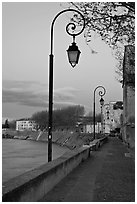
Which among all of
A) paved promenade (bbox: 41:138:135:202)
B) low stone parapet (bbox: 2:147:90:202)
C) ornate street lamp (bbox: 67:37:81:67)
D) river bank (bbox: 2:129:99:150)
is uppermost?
ornate street lamp (bbox: 67:37:81:67)

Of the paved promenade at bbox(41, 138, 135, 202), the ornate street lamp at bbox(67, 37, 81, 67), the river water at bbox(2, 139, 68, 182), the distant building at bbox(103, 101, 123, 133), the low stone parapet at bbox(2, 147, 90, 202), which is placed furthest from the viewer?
the distant building at bbox(103, 101, 123, 133)

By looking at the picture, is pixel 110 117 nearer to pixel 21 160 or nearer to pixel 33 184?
pixel 21 160

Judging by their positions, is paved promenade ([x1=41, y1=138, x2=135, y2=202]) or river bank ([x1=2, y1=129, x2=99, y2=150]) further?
river bank ([x1=2, y1=129, x2=99, y2=150])

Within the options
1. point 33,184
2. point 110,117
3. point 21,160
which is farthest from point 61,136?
point 33,184

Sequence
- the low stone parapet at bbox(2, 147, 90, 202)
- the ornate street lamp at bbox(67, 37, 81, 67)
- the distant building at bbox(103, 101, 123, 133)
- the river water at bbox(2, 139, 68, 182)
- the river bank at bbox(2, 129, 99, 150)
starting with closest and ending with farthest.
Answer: the low stone parapet at bbox(2, 147, 90, 202)
the ornate street lamp at bbox(67, 37, 81, 67)
the river water at bbox(2, 139, 68, 182)
the river bank at bbox(2, 129, 99, 150)
the distant building at bbox(103, 101, 123, 133)

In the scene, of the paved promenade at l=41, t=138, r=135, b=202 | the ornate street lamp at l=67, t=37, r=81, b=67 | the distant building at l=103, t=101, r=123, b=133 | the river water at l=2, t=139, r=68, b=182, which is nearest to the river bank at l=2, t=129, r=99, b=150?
the distant building at l=103, t=101, r=123, b=133

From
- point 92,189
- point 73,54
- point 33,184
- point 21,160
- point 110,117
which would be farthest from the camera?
point 110,117

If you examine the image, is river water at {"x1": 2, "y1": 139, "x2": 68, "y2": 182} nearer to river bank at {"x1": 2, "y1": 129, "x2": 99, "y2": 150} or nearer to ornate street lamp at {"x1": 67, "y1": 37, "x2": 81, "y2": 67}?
ornate street lamp at {"x1": 67, "y1": 37, "x2": 81, "y2": 67}

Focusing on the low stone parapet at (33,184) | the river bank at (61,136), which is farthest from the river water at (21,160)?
the river bank at (61,136)

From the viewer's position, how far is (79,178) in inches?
378

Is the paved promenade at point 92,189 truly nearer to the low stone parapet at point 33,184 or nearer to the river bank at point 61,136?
the low stone parapet at point 33,184

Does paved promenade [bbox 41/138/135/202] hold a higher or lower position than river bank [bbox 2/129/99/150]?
higher

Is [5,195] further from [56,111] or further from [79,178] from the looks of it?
[56,111]

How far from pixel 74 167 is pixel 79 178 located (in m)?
1.90
